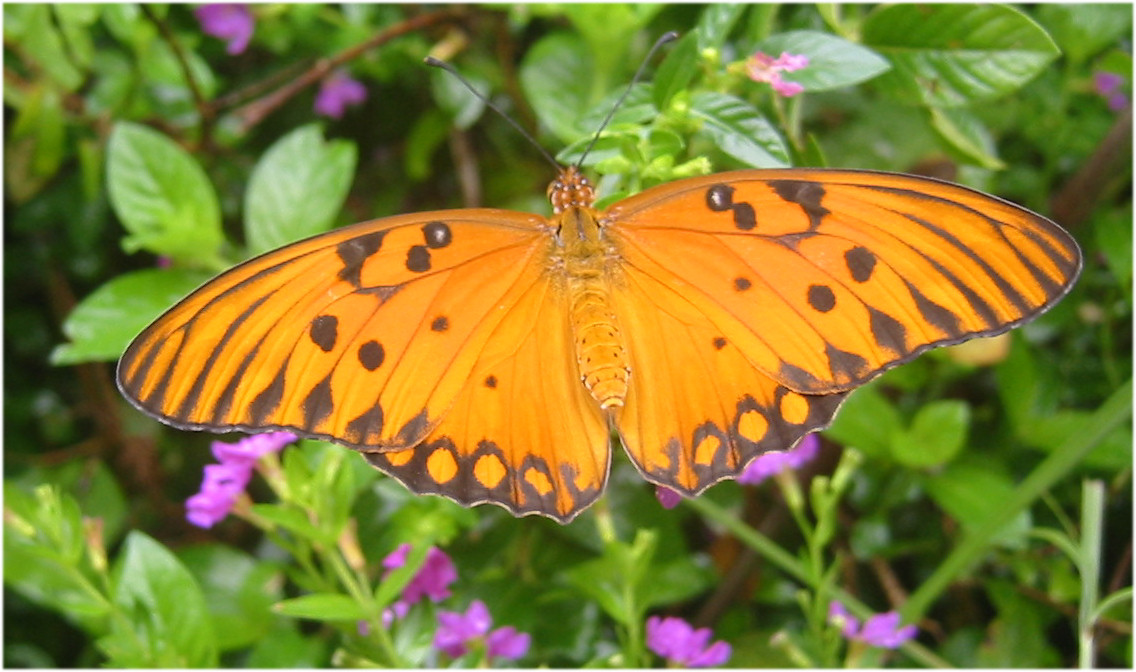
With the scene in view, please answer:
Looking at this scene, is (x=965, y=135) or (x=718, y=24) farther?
(x=965, y=135)

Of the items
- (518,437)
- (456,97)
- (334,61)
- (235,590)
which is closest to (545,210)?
(456,97)

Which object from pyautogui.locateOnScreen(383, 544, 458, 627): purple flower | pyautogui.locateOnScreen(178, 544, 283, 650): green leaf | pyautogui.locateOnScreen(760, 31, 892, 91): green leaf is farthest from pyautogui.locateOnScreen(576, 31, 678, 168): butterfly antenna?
pyautogui.locateOnScreen(178, 544, 283, 650): green leaf

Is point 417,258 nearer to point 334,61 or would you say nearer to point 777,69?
point 777,69

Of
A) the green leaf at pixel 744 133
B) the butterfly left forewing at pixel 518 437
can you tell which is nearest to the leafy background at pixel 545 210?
the green leaf at pixel 744 133

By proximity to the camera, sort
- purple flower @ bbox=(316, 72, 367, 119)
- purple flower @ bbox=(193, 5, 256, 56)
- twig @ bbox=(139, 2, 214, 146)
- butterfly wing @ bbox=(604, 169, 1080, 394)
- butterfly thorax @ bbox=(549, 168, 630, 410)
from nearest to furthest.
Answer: butterfly wing @ bbox=(604, 169, 1080, 394)
butterfly thorax @ bbox=(549, 168, 630, 410)
twig @ bbox=(139, 2, 214, 146)
purple flower @ bbox=(193, 5, 256, 56)
purple flower @ bbox=(316, 72, 367, 119)

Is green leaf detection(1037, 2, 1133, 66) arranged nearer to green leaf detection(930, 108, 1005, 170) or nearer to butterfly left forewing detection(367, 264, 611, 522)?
green leaf detection(930, 108, 1005, 170)

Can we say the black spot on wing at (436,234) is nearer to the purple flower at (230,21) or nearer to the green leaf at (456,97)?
the green leaf at (456,97)
